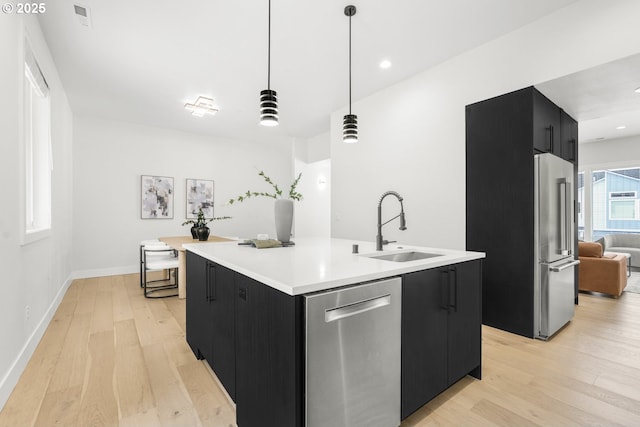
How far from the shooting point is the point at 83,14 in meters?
2.61

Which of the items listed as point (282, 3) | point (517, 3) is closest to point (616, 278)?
point (517, 3)

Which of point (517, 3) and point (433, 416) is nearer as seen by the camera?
point (433, 416)

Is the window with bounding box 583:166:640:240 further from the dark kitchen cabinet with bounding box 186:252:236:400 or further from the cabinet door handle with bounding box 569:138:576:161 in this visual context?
the dark kitchen cabinet with bounding box 186:252:236:400

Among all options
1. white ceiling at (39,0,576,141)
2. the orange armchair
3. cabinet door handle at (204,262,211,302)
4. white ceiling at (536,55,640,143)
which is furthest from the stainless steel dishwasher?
the orange armchair

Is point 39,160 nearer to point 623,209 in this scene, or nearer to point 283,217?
point 283,217

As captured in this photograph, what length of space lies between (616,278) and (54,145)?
706cm

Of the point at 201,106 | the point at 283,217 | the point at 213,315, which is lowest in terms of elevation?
the point at 213,315

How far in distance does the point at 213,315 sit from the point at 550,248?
2891 mm

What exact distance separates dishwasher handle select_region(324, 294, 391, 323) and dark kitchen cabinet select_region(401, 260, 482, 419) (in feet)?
0.51

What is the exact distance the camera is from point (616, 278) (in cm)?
384

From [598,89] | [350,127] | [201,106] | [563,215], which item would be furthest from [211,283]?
[598,89]

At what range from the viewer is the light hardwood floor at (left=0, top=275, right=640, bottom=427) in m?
1.64

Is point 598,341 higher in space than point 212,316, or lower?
lower

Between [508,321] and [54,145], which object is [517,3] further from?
[54,145]
